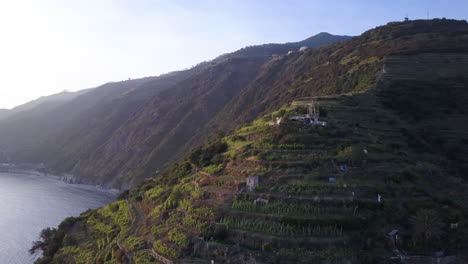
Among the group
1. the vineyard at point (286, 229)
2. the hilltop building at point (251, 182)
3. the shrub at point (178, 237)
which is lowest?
the shrub at point (178, 237)

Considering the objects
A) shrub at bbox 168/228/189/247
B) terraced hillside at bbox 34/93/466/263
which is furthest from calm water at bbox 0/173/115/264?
shrub at bbox 168/228/189/247

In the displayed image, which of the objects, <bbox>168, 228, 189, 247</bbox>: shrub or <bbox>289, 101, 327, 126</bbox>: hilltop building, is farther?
<bbox>289, 101, 327, 126</bbox>: hilltop building

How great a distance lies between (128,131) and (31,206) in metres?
61.4

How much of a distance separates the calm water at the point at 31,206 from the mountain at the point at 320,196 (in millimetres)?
16636

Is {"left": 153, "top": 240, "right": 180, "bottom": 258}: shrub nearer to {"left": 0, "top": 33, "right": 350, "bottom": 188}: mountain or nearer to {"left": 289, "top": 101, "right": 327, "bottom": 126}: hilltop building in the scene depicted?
{"left": 289, "top": 101, "right": 327, "bottom": 126}: hilltop building

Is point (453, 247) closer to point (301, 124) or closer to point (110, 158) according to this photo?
point (301, 124)

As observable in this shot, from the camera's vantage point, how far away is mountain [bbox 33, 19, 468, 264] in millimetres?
22766

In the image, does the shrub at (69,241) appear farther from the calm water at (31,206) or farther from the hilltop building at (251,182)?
the hilltop building at (251,182)

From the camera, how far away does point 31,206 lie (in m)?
81.9

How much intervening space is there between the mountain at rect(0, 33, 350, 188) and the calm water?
10.7 metres

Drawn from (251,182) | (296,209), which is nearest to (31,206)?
(251,182)

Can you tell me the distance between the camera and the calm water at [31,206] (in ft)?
185

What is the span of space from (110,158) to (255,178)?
366 ft

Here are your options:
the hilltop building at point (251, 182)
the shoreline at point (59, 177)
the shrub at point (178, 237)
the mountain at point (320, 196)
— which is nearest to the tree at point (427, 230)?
the mountain at point (320, 196)
